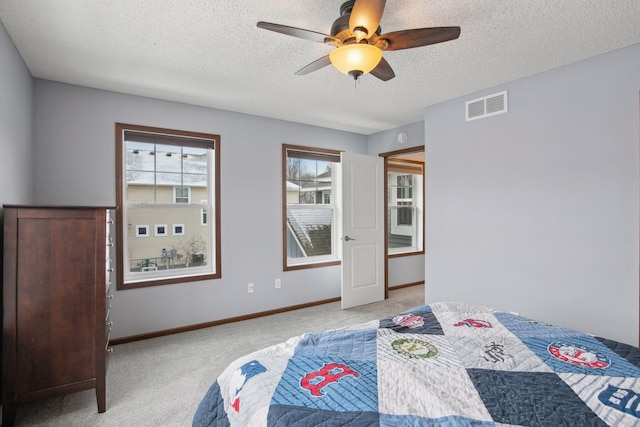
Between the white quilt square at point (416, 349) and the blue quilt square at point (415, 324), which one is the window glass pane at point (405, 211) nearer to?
the blue quilt square at point (415, 324)

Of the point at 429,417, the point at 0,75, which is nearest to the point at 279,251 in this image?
the point at 0,75

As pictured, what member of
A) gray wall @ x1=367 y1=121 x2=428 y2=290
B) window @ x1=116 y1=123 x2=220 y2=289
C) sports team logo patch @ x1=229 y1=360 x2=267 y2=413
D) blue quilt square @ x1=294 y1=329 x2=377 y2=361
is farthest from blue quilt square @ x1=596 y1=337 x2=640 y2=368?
window @ x1=116 y1=123 x2=220 y2=289

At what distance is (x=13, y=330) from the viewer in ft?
6.48

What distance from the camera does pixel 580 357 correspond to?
139 cm

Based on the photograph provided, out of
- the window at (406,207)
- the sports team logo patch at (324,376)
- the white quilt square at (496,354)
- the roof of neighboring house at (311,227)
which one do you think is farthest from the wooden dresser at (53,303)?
the window at (406,207)

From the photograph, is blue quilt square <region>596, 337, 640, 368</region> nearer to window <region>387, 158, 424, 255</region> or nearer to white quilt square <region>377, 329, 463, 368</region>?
white quilt square <region>377, 329, 463, 368</region>

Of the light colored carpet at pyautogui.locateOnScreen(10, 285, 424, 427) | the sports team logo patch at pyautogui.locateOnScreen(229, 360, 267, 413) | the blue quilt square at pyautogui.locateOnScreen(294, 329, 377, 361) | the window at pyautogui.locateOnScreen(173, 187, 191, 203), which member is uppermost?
the window at pyautogui.locateOnScreen(173, 187, 191, 203)

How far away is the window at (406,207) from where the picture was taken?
19.6ft

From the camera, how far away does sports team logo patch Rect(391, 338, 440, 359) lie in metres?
1.44

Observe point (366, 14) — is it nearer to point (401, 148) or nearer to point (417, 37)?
point (417, 37)

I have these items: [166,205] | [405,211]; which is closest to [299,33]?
[166,205]

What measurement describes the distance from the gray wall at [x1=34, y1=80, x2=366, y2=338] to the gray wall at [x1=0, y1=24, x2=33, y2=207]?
203 millimetres

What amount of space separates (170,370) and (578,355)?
2755 mm

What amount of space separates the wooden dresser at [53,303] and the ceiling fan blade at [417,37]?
2.07 meters
